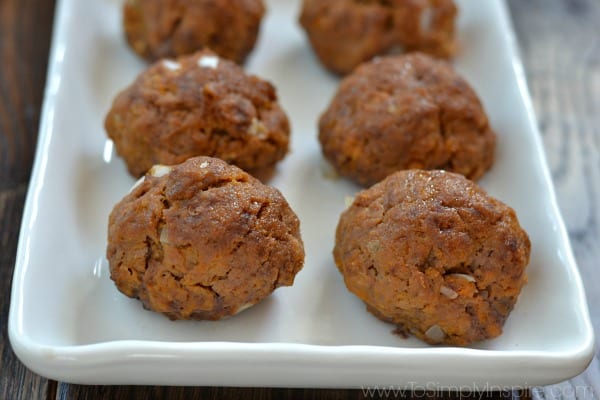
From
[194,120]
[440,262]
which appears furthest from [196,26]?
[440,262]

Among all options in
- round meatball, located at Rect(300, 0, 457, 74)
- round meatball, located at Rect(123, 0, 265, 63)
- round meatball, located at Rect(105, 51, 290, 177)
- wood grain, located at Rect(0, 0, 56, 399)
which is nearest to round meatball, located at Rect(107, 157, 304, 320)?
round meatball, located at Rect(105, 51, 290, 177)

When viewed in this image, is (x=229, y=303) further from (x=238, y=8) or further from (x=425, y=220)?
(x=238, y=8)

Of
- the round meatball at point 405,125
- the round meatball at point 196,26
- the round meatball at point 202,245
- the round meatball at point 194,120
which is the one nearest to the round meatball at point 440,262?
the round meatball at point 202,245

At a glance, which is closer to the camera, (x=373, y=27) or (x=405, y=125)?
(x=405, y=125)

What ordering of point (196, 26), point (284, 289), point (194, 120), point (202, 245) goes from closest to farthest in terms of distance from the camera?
point (202, 245)
point (284, 289)
point (194, 120)
point (196, 26)

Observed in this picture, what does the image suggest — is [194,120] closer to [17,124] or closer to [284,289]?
[284,289]

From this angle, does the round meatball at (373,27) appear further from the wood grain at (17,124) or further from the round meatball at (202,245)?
the wood grain at (17,124)

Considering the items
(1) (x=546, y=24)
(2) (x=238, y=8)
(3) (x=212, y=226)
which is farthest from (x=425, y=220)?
(1) (x=546, y=24)
